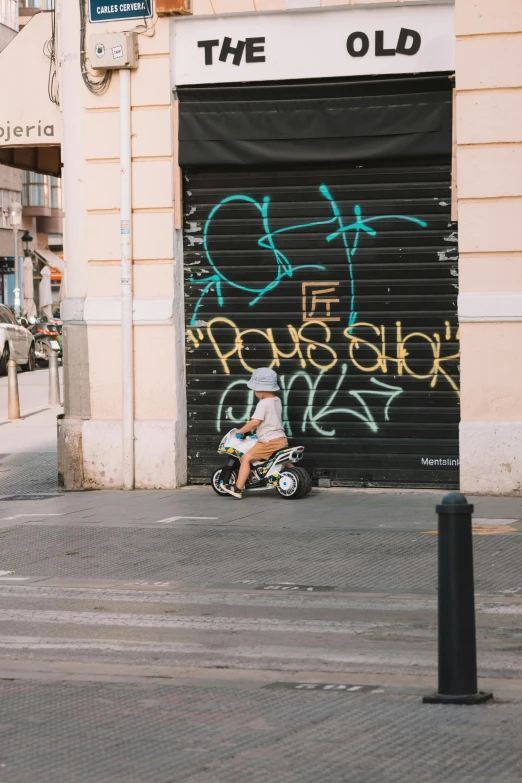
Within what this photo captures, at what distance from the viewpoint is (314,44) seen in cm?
1246

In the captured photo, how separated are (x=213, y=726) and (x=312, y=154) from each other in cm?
808

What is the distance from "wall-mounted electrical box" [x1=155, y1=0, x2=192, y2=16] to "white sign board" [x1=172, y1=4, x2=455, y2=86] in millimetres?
141

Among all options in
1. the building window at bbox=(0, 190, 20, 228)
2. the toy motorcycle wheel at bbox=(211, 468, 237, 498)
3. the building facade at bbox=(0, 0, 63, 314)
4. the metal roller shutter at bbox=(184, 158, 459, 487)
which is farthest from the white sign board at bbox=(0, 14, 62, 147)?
the building window at bbox=(0, 190, 20, 228)

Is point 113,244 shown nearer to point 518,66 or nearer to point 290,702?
point 518,66

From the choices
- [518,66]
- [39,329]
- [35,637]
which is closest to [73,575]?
[35,637]

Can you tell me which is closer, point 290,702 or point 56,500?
point 290,702

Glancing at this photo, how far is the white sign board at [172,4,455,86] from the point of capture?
1218 centimetres

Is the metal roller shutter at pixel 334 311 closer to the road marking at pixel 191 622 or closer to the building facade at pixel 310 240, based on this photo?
the building facade at pixel 310 240

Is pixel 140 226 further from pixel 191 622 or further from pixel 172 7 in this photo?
pixel 191 622

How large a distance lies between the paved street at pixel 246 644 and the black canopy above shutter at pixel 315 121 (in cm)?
325

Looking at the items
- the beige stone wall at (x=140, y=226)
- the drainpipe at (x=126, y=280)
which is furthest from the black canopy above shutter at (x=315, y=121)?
the drainpipe at (x=126, y=280)

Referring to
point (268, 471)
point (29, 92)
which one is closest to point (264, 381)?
point (268, 471)

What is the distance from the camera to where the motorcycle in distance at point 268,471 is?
12.3m

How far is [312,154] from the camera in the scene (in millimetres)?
12578
